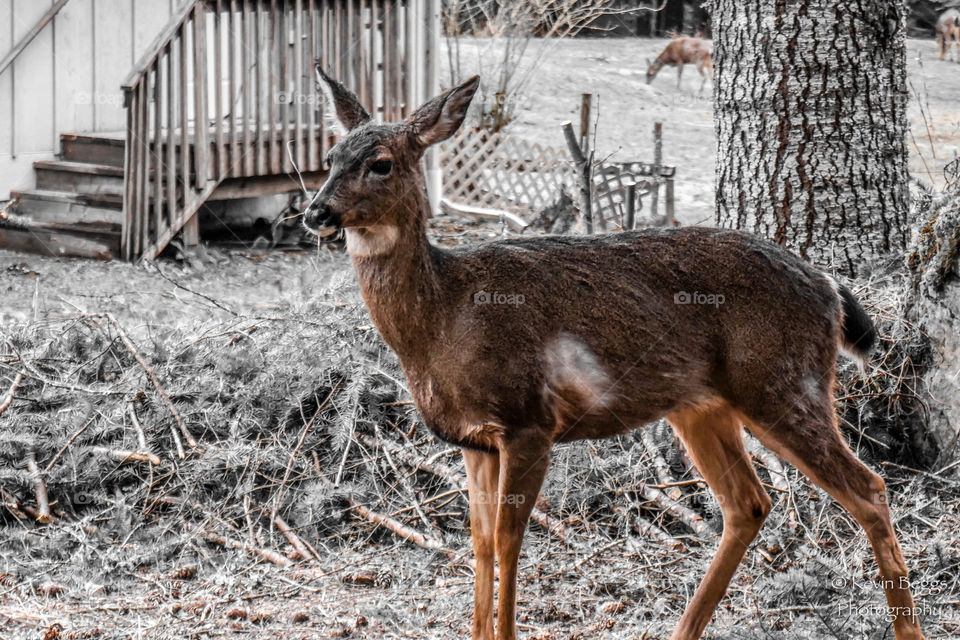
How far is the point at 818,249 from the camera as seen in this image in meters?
6.40

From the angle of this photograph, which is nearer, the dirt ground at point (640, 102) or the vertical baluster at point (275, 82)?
the vertical baluster at point (275, 82)

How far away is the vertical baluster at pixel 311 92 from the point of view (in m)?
13.2

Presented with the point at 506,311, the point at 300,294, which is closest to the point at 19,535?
the point at 300,294

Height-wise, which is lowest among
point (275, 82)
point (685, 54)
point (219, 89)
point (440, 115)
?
point (440, 115)

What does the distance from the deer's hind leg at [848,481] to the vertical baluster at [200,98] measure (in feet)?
30.4

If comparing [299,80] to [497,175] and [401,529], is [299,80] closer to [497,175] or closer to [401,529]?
[497,175]

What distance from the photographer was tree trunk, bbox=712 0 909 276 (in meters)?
6.25

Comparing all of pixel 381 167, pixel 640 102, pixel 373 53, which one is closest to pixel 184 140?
pixel 373 53

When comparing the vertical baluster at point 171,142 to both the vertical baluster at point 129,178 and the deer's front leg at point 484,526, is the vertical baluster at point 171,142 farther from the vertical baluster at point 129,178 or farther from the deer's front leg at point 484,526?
the deer's front leg at point 484,526

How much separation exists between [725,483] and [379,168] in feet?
6.07

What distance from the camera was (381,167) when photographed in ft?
13.0

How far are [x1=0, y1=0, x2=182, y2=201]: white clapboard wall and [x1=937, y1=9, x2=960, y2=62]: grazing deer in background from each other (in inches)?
613

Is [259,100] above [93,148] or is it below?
above

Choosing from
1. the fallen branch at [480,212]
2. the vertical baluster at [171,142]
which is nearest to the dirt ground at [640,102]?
the fallen branch at [480,212]
